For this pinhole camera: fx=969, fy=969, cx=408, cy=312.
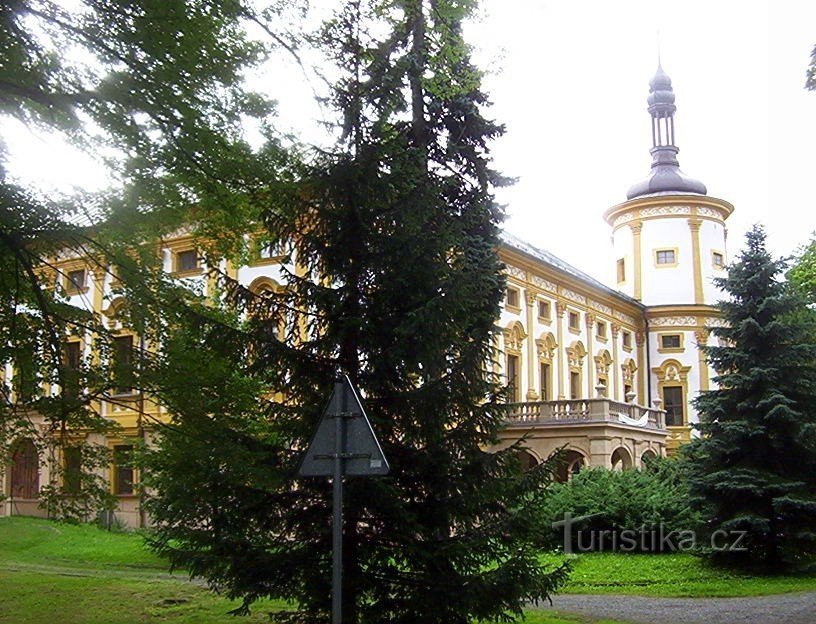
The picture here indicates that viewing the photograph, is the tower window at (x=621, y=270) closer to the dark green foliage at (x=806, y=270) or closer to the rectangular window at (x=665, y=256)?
the rectangular window at (x=665, y=256)

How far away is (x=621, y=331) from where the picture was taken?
49.1m

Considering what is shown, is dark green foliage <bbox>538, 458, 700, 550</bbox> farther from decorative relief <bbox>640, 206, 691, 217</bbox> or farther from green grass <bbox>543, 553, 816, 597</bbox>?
decorative relief <bbox>640, 206, 691, 217</bbox>

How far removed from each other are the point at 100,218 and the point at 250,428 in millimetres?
2772

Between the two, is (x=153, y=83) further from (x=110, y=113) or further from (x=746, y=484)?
(x=746, y=484)

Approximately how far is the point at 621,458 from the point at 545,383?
7608mm

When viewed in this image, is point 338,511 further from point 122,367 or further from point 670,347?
point 670,347

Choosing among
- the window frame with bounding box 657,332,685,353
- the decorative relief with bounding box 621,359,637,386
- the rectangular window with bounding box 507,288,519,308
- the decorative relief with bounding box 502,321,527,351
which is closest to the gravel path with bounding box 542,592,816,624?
the decorative relief with bounding box 502,321,527,351

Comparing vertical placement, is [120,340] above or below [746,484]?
above

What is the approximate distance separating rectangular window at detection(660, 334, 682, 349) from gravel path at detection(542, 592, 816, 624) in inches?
1421

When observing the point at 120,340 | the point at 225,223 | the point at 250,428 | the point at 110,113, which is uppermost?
the point at 110,113

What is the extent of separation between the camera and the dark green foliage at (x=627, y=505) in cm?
2086

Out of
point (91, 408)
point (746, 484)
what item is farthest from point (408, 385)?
point (746, 484)

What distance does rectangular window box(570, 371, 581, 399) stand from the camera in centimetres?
4359

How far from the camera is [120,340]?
10703 millimetres
